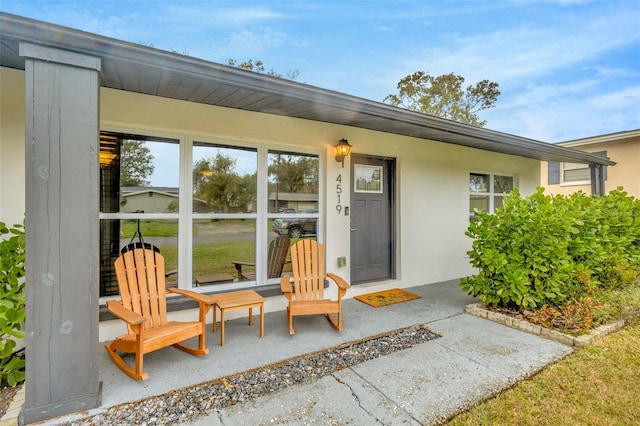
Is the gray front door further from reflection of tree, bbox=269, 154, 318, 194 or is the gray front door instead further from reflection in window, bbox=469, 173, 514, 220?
reflection in window, bbox=469, 173, 514, 220

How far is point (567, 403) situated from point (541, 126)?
1629 cm

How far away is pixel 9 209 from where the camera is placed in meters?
2.77

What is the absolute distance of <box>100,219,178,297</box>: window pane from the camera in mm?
3227

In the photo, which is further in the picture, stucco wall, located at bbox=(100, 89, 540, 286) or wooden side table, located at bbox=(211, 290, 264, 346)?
stucco wall, located at bbox=(100, 89, 540, 286)

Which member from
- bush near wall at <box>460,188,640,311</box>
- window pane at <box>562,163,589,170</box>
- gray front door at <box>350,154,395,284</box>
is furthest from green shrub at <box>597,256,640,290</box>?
window pane at <box>562,163,589,170</box>

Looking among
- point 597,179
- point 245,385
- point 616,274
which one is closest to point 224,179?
point 245,385

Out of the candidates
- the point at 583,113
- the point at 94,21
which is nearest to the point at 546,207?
the point at 94,21

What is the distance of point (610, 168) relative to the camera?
10.4 metres

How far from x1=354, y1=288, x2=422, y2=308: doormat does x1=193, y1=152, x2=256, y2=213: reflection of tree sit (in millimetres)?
2171

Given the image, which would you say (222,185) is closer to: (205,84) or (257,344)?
(205,84)

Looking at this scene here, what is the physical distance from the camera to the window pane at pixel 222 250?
3609 millimetres

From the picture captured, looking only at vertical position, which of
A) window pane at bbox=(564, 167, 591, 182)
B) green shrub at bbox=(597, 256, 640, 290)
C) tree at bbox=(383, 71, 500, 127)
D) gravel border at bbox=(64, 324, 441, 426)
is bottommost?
gravel border at bbox=(64, 324, 441, 426)

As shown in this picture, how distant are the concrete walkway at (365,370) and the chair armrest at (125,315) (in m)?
0.53

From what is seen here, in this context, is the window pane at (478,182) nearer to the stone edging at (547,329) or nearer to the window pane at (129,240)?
the stone edging at (547,329)
